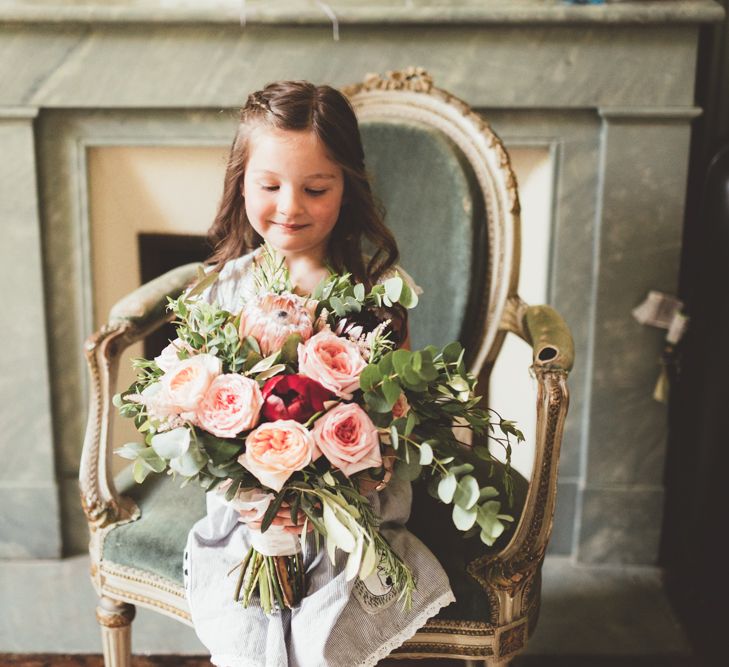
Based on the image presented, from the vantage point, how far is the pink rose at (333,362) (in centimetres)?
100

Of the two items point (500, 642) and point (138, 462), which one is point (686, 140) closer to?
point (500, 642)

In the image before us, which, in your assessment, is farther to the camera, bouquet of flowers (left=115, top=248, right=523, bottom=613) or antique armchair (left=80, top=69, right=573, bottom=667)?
antique armchair (left=80, top=69, right=573, bottom=667)

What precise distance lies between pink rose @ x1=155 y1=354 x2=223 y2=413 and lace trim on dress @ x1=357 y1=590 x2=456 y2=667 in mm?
462

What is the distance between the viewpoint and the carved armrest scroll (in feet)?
4.64

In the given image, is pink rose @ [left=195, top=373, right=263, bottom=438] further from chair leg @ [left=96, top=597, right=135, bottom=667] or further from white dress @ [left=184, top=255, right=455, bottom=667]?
chair leg @ [left=96, top=597, right=135, bottom=667]

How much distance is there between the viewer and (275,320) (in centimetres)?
107

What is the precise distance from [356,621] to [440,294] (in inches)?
28.4

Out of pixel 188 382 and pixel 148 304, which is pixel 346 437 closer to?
pixel 188 382

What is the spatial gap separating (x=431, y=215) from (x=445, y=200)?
0.05 m

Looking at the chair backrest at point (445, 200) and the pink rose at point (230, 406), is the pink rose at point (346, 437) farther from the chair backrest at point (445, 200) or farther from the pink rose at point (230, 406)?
the chair backrest at point (445, 200)

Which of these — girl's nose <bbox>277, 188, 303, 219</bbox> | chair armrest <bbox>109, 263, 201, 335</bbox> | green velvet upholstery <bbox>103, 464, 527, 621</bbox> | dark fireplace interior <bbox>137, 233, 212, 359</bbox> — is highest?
girl's nose <bbox>277, 188, 303, 219</bbox>

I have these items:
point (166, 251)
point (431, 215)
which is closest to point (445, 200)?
point (431, 215)

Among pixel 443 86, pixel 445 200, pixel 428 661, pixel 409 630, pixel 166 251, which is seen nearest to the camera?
pixel 409 630

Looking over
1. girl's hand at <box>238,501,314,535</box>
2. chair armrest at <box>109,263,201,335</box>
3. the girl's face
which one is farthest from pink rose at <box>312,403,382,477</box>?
chair armrest at <box>109,263,201,335</box>
